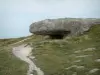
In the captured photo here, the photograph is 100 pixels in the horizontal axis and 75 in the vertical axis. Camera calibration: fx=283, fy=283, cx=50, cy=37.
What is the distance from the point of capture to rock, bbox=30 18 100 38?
5894cm

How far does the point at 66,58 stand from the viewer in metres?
39.9

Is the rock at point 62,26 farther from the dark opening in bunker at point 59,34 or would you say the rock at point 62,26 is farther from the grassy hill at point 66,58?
the grassy hill at point 66,58

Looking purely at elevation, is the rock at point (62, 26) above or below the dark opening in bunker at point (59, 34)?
above

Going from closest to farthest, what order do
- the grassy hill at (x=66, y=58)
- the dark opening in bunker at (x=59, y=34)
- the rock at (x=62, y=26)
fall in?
the grassy hill at (x=66, y=58) → the rock at (x=62, y=26) → the dark opening in bunker at (x=59, y=34)

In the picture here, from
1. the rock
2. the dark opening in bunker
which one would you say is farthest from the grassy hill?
the dark opening in bunker

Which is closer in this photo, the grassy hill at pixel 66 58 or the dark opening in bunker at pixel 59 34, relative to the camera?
the grassy hill at pixel 66 58

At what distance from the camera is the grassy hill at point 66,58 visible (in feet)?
106

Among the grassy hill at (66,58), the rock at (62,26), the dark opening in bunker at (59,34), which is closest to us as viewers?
the grassy hill at (66,58)

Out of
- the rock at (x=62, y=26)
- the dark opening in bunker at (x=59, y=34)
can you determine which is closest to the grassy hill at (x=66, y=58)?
the rock at (x=62, y=26)

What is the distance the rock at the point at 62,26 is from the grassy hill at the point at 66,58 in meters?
1.86

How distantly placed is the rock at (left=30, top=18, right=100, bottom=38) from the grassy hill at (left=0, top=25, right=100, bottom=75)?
6.09 feet

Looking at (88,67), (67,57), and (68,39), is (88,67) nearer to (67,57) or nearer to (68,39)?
(67,57)

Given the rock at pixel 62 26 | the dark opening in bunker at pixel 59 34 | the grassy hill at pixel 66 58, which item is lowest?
the grassy hill at pixel 66 58

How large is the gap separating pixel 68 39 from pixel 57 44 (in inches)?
163
